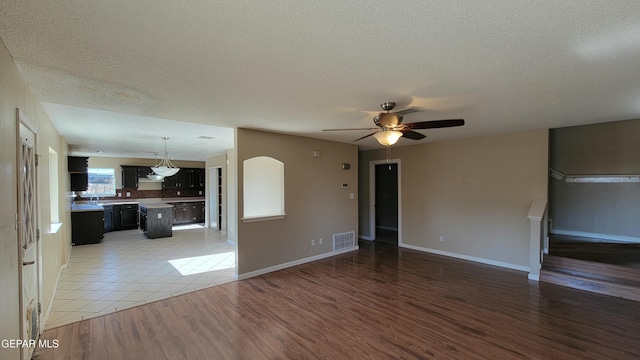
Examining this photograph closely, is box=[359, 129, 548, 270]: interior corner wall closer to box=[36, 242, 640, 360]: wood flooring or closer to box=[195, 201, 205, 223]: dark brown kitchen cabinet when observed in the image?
box=[36, 242, 640, 360]: wood flooring

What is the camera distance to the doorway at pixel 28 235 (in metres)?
2.06

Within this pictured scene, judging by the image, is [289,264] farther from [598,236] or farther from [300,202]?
[598,236]

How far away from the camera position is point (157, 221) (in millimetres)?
7688

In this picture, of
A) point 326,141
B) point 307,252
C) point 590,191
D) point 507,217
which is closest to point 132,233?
point 307,252

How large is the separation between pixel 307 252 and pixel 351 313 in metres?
2.20

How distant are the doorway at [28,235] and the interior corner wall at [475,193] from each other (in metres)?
6.16

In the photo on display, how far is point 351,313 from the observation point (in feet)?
10.6

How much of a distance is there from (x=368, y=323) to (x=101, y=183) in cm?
1013

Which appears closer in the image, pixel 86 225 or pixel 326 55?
pixel 326 55

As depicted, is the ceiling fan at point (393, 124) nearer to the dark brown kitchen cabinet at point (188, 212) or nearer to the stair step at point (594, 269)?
the stair step at point (594, 269)

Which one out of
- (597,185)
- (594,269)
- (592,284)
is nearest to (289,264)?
(592,284)

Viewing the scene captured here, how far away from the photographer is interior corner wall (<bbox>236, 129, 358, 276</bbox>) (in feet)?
14.8

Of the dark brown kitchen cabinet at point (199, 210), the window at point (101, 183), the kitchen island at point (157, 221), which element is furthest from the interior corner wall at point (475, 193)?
the window at point (101, 183)

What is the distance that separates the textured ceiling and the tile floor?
2.54 meters
